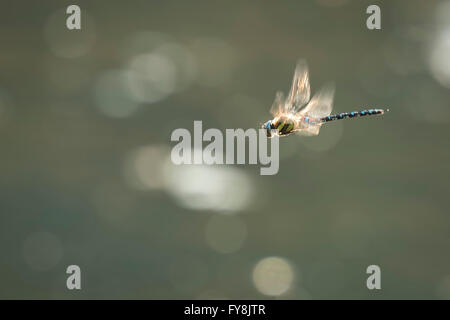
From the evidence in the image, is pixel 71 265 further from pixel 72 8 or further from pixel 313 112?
pixel 313 112

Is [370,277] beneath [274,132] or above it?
beneath

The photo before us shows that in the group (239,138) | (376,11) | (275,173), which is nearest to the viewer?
(239,138)

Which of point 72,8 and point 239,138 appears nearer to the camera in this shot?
point 239,138

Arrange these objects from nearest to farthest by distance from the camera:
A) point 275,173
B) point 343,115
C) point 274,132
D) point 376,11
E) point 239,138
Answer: point 274,132
point 343,115
point 239,138
point 376,11
point 275,173

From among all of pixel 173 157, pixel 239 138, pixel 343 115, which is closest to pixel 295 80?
pixel 343 115

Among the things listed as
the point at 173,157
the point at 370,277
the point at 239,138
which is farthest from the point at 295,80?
the point at 370,277

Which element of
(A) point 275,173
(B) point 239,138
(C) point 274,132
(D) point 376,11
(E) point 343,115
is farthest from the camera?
(A) point 275,173
